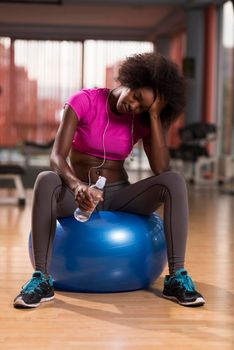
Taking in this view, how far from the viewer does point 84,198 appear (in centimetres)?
193

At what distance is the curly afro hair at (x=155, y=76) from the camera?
2.09 metres

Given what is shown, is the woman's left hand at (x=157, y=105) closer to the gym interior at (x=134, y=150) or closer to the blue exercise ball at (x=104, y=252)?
the gym interior at (x=134, y=150)

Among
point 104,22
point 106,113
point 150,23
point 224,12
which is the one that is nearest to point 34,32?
point 104,22

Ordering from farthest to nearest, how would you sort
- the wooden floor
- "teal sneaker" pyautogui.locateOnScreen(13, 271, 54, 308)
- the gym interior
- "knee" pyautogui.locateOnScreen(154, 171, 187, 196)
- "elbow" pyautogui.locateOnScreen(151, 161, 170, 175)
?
"elbow" pyautogui.locateOnScreen(151, 161, 170, 175) < "knee" pyautogui.locateOnScreen(154, 171, 187, 196) < "teal sneaker" pyautogui.locateOnScreen(13, 271, 54, 308) < the gym interior < the wooden floor

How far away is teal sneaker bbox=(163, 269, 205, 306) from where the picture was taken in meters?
2.10

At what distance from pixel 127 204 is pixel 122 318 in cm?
47

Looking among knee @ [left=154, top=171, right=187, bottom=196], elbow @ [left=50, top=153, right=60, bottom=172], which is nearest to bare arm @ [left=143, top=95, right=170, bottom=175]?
knee @ [left=154, top=171, right=187, bottom=196]

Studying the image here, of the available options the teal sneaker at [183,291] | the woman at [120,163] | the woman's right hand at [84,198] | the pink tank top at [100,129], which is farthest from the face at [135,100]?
the teal sneaker at [183,291]

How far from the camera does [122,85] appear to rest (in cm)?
217

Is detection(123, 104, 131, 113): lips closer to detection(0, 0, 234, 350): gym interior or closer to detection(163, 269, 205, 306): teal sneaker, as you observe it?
detection(0, 0, 234, 350): gym interior

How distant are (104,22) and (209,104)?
10.4 ft

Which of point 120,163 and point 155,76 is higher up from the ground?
point 155,76

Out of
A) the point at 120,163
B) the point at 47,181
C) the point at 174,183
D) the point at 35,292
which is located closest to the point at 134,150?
the point at 120,163

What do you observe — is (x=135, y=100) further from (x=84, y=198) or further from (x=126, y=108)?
(x=84, y=198)
